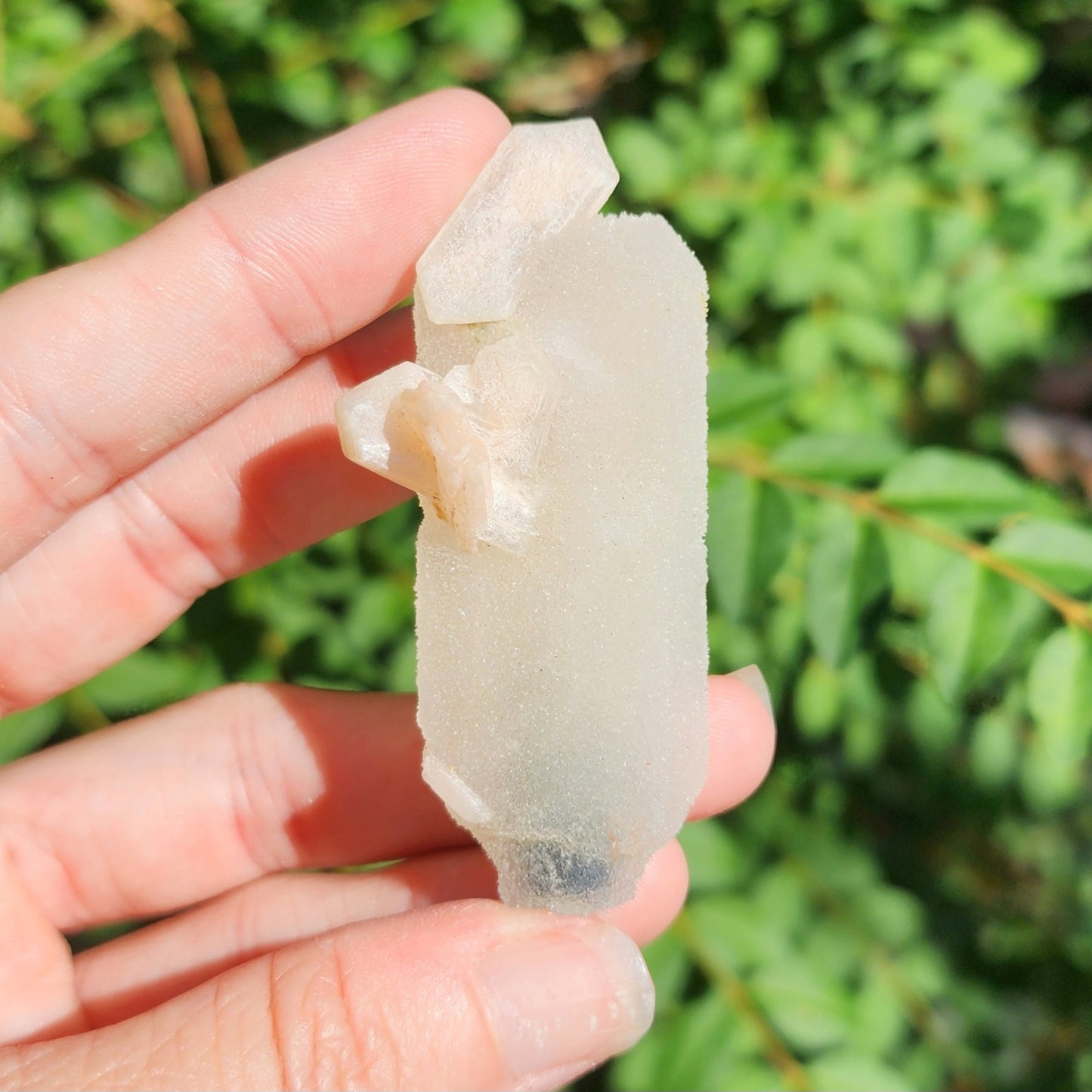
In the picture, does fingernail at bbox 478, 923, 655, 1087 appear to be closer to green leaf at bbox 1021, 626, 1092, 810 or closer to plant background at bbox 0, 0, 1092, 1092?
plant background at bbox 0, 0, 1092, 1092

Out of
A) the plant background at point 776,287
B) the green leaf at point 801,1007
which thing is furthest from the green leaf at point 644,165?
the green leaf at point 801,1007

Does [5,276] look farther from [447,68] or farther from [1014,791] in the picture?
[1014,791]

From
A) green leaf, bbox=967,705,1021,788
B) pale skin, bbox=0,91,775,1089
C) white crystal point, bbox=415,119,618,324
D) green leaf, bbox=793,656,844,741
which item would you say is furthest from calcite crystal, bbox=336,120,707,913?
green leaf, bbox=967,705,1021,788

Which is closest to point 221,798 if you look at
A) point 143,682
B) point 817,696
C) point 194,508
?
point 143,682

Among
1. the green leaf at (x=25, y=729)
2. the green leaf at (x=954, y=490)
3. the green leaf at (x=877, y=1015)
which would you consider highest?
the green leaf at (x=954, y=490)

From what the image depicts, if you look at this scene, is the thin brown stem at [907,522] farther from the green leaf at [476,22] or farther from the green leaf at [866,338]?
the green leaf at [476,22]

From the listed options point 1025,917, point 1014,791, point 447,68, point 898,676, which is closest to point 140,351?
point 447,68
